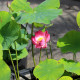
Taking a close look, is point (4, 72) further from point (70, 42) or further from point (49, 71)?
point (70, 42)

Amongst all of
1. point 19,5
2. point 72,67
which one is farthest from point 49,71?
point 19,5

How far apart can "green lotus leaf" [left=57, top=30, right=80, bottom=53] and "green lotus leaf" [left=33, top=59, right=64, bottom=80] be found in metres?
0.23

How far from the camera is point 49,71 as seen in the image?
1035mm

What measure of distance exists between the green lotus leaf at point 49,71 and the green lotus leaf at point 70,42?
229mm

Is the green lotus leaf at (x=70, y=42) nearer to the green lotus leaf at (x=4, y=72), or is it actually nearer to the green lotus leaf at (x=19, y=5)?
the green lotus leaf at (x=19, y=5)

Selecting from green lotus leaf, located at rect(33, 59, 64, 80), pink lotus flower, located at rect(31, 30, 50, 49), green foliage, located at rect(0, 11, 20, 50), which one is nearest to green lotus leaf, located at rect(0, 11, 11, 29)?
green foliage, located at rect(0, 11, 20, 50)

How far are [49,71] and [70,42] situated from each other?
33 cm

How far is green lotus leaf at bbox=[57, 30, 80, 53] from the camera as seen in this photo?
1283 mm

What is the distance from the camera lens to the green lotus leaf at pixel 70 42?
128 cm

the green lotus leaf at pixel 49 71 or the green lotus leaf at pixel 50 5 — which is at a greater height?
the green lotus leaf at pixel 50 5

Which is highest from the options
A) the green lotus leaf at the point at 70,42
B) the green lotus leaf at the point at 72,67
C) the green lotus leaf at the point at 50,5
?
the green lotus leaf at the point at 50,5

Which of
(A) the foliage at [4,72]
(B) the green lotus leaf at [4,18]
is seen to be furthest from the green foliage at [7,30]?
(A) the foliage at [4,72]

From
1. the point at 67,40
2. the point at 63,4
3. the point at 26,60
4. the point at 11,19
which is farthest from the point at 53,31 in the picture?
the point at 11,19

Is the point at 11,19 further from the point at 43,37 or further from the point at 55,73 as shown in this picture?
the point at 55,73
